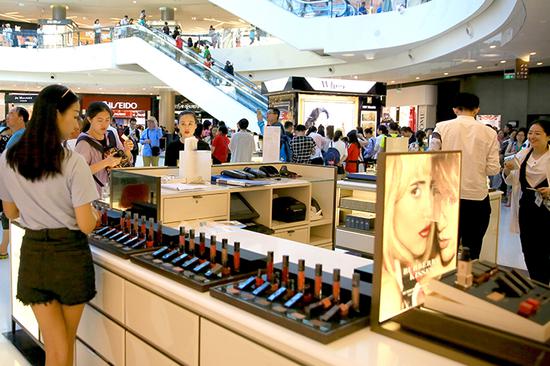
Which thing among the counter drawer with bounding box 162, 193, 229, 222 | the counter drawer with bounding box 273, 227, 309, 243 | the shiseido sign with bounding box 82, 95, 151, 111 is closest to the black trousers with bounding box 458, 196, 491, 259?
the counter drawer with bounding box 273, 227, 309, 243

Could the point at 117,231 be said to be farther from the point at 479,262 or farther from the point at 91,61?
the point at 91,61

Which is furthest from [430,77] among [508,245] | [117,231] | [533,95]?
[117,231]

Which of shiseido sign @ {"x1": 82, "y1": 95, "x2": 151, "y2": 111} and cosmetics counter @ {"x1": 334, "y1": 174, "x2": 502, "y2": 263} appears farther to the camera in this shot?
shiseido sign @ {"x1": 82, "y1": 95, "x2": 151, "y2": 111}

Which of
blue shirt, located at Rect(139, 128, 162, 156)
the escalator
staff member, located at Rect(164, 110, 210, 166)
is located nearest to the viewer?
staff member, located at Rect(164, 110, 210, 166)

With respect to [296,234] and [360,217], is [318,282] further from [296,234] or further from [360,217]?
[360,217]

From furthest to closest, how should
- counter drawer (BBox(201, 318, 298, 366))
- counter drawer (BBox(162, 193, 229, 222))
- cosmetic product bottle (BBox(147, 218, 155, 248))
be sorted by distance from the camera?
counter drawer (BBox(162, 193, 229, 222)), cosmetic product bottle (BBox(147, 218, 155, 248)), counter drawer (BBox(201, 318, 298, 366))

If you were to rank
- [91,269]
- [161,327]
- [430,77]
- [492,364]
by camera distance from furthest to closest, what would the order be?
1. [430,77]
2. [91,269]
3. [161,327]
4. [492,364]

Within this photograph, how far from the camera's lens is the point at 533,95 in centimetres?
1529

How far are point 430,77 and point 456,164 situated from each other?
16742 mm

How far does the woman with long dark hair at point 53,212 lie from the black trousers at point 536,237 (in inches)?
132

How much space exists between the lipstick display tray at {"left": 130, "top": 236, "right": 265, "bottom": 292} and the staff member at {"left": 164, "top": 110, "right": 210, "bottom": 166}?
2.03m

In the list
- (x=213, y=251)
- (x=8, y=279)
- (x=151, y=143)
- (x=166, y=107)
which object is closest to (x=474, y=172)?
(x=213, y=251)

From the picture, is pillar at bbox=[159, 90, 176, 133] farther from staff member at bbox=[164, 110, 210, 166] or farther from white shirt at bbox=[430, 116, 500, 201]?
white shirt at bbox=[430, 116, 500, 201]

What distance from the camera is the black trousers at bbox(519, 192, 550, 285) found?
13.4 ft
